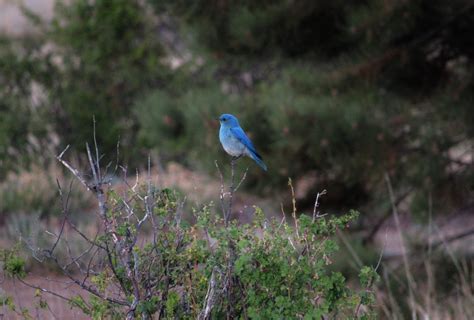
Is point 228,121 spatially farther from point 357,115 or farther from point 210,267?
point 210,267

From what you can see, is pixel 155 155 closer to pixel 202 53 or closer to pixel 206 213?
pixel 202 53

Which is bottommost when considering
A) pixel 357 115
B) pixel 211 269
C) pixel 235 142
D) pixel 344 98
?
pixel 211 269

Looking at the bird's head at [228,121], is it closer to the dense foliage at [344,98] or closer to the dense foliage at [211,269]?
the dense foliage at [344,98]

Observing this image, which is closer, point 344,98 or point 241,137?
point 241,137

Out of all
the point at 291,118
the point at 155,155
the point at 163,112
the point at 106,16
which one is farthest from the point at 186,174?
the point at 291,118

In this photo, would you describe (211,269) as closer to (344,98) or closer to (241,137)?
(241,137)

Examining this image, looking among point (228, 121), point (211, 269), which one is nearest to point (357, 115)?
point (228, 121)

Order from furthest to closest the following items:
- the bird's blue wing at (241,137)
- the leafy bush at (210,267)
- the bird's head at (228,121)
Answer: the bird's head at (228,121) < the bird's blue wing at (241,137) < the leafy bush at (210,267)

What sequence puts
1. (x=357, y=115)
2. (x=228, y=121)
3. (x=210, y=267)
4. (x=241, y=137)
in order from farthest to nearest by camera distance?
(x=357, y=115) < (x=228, y=121) < (x=241, y=137) < (x=210, y=267)

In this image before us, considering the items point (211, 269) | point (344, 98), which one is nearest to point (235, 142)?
point (211, 269)

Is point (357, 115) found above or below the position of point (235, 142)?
above

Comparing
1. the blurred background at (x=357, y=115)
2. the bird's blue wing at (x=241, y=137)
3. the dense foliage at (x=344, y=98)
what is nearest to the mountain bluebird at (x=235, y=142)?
the bird's blue wing at (x=241, y=137)

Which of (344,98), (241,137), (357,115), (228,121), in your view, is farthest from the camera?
(344,98)

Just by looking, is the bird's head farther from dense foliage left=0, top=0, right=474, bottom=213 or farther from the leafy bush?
the leafy bush
